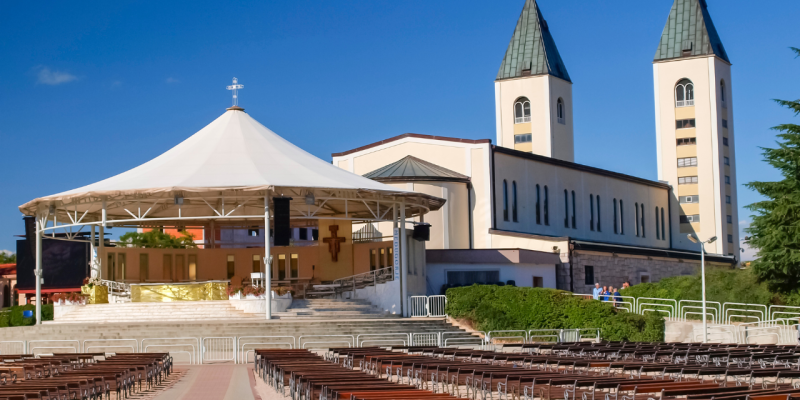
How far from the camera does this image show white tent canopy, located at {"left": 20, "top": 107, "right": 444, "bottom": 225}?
31766 mm

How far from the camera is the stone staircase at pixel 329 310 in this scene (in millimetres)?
32375

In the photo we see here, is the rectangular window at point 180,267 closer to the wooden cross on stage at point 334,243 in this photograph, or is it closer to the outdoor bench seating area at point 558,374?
the wooden cross on stage at point 334,243

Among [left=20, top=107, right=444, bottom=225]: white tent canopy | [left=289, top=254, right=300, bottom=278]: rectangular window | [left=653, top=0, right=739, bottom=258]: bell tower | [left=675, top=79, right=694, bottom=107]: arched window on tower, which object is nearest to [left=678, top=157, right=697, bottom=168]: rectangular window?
[left=653, top=0, right=739, bottom=258]: bell tower

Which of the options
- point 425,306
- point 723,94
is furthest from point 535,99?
point 425,306

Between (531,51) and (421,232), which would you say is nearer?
(421,232)

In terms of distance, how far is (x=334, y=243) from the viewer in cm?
4053

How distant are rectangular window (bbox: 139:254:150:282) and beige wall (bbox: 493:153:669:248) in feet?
50.7

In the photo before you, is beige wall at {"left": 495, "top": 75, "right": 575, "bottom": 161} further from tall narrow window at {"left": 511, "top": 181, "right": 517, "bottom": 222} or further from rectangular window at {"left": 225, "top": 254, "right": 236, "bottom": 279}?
rectangular window at {"left": 225, "top": 254, "right": 236, "bottom": 279}

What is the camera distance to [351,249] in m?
40.7

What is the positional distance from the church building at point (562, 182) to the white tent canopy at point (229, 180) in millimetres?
5608

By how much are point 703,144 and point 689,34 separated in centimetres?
809

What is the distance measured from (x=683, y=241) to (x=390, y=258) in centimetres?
3303

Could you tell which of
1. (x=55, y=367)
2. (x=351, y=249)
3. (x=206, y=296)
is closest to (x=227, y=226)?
(x=351, y=249)

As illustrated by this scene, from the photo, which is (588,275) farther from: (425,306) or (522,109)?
(522,109)
